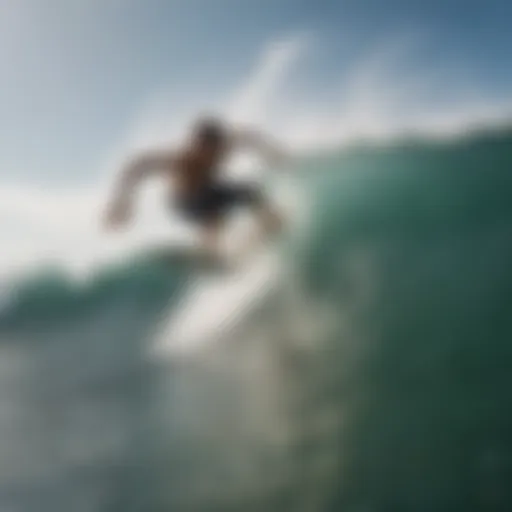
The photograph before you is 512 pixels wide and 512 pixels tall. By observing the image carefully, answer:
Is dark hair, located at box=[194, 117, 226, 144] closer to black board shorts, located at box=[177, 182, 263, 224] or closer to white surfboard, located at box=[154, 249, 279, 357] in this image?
black board shorts, located at box=[177, 182, 263, 224]

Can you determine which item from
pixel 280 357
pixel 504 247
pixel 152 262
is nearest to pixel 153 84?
pixel 152 262

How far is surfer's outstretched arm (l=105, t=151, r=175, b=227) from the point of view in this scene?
2090 millimetres

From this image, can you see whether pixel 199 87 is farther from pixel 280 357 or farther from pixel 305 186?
pixel 280 357

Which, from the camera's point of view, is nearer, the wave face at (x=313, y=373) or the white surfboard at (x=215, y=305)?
the wave face at (x=313, y=373)

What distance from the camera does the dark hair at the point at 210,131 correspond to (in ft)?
6.87

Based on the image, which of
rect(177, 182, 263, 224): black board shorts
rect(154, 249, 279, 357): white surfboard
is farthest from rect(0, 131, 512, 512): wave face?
rect(177, 182, 263, 224): black board shorts

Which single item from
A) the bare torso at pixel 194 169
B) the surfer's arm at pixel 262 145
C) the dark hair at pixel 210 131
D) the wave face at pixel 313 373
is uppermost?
the dark hair at pixel 210 131

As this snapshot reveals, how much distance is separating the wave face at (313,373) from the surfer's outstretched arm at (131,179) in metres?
0.12

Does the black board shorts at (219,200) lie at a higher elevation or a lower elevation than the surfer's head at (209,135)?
lower

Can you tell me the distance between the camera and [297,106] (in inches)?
84.4

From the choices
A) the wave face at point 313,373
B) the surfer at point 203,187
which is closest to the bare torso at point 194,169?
the surfer at point 203,187

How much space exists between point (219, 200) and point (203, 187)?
0.15ft

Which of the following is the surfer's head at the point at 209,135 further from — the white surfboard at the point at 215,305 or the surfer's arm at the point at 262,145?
the white surfboard at the point at 215,305

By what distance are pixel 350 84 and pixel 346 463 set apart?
2.80 feet
